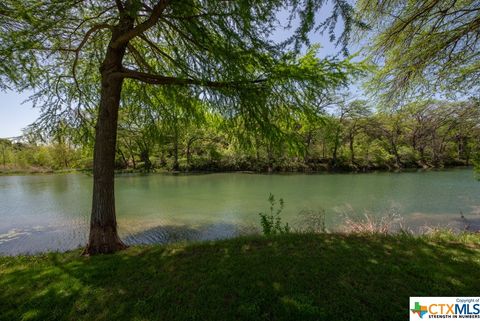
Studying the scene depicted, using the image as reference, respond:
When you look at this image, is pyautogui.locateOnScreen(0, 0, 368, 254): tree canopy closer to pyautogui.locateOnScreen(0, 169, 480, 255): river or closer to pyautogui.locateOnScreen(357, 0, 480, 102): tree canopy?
pyautogui.locateOnScreen(357, 0, 480, 102): tree canopy

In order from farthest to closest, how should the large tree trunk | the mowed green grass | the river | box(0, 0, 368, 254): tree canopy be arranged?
the river
the large tree trunk
box(0, 0, 368, 254): tree canopy
the mowed green grass

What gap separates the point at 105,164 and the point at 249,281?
3.68 meters

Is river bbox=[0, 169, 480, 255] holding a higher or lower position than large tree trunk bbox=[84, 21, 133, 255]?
lower

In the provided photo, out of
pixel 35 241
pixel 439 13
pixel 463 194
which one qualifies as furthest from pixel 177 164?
pixel 439 13

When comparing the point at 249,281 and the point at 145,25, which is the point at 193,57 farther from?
the point at 249,281

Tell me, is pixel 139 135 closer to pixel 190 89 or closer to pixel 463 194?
pixel 190 89

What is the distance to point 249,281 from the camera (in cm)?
311

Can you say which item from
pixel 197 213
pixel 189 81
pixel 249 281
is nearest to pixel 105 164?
pixel 189 81

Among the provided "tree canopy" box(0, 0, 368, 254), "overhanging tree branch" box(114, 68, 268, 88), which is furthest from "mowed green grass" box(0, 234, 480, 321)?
"overhanging tree branch" box(114, 68, 268, 88)

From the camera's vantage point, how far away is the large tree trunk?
16.0ft

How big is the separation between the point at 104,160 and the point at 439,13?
8.27 metres

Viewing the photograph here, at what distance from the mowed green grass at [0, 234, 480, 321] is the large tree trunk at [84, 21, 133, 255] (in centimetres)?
47

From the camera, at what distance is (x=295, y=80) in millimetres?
4457

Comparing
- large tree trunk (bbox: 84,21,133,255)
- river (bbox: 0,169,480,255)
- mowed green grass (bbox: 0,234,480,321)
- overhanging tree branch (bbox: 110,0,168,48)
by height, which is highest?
overhanging tree branch (bbox: 110,0,168,48)
